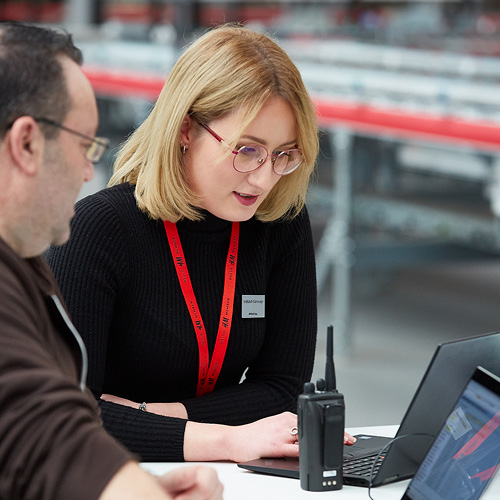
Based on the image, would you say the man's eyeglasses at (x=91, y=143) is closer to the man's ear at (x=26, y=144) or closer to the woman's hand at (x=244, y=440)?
the man's ear at (x=26, y=144)

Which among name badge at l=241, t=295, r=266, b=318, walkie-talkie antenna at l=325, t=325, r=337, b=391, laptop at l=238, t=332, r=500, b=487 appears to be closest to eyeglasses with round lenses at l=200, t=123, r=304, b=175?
name badge at l=241, t=295, r=266, b=318

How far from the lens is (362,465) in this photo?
1522 millimetres

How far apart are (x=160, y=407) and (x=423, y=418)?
59cm

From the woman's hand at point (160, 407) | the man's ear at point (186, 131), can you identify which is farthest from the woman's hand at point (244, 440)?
the man's ear at point (186, 131)

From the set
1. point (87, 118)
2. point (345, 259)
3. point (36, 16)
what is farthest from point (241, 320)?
point (36, 16)

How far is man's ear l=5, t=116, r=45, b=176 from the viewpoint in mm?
954

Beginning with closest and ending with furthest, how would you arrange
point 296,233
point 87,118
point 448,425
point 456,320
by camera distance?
point 87,118 → point 448,425 → point 296,233 → point 456,320

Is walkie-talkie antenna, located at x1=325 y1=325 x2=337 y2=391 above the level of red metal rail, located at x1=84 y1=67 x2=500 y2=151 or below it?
above

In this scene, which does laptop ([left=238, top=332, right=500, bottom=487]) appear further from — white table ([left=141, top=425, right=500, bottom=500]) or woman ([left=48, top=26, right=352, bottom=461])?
woman ([left=48, top=26, right=352, bottom=461])

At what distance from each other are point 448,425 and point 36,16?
557 inches

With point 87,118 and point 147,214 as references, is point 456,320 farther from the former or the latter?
point 87,118

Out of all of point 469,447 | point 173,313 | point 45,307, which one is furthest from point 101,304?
point 469,447

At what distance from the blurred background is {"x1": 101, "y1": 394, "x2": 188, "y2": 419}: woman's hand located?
1.74m

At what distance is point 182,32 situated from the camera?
6.75 metres
